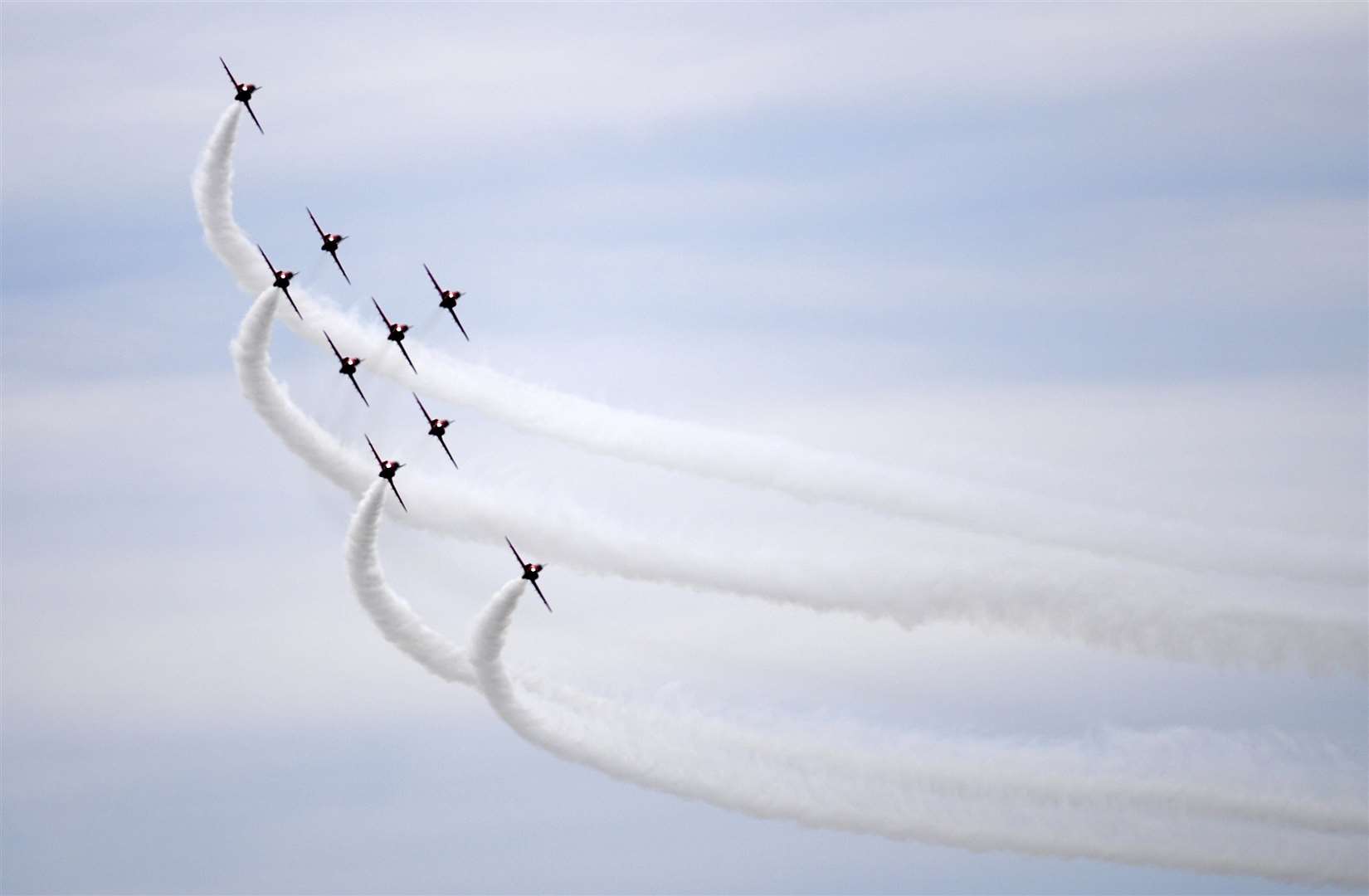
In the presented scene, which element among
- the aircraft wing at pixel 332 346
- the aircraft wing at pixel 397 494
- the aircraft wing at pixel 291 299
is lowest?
the aircraft wing at pixel 397 494

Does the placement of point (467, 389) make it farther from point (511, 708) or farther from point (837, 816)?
point (837, 816)

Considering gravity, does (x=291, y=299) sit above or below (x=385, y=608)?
above

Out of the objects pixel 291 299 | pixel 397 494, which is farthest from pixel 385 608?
pixel 291 299

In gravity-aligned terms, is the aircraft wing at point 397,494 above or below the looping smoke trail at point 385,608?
above

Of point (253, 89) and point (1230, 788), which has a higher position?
point (253, 89)

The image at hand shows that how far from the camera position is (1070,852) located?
315 feet

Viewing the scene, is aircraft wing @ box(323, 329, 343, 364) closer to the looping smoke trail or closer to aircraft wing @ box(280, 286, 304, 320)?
aircraft wing @ box(280, 286, 304, 320)

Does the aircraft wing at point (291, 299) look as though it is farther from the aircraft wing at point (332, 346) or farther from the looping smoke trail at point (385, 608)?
the looping smoke trail at point (385, 608)

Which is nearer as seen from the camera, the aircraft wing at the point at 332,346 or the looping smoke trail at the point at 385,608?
the looping smoke trail at the point at 385,608

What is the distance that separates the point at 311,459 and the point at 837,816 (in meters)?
24.4

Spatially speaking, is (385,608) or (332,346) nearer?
(385,608)

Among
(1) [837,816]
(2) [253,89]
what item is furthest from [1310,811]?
(2) [253,89]

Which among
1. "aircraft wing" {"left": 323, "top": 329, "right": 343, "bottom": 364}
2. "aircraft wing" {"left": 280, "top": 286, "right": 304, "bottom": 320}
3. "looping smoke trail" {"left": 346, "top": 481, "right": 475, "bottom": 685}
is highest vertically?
"aircraft wing" {"left": 280, "top": 286, "right": 304, "bottom": 320}

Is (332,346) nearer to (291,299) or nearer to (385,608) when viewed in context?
(291,299)
